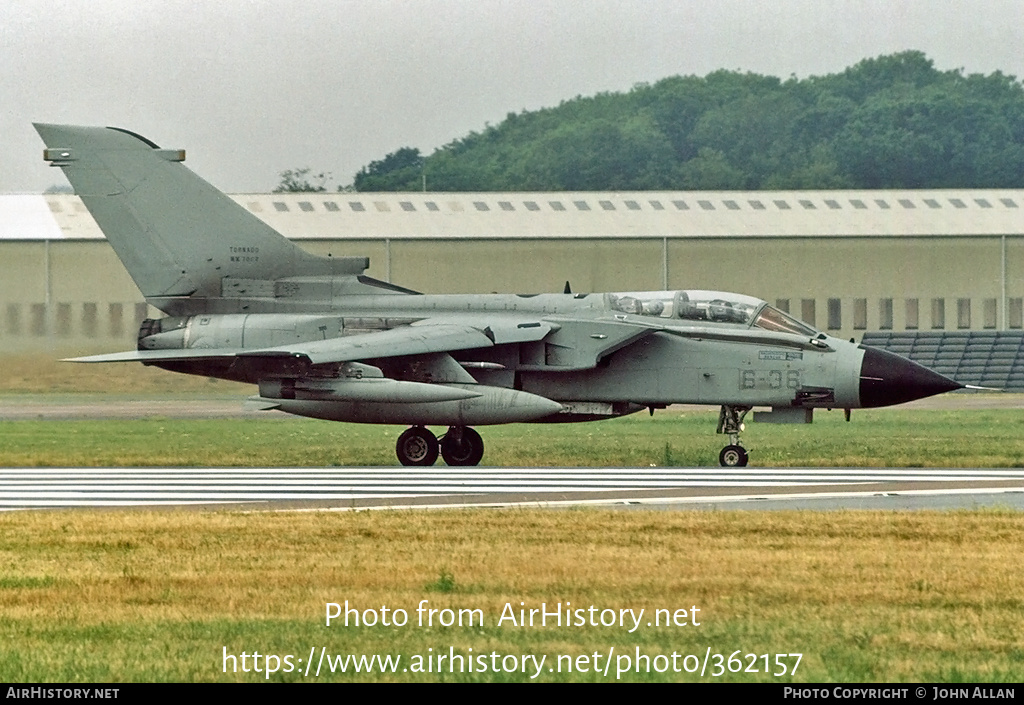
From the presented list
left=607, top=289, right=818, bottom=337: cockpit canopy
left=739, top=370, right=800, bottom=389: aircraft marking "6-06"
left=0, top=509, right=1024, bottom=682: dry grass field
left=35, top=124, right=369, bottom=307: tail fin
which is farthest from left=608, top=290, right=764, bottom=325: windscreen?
left=0, top=509, right=1024, bottom=682: dry grass field

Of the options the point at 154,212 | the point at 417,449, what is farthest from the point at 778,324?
the point at 154,212

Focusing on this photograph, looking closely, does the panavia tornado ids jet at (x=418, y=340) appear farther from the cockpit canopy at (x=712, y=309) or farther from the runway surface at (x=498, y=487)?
the runway surface at (x=498, y=487)

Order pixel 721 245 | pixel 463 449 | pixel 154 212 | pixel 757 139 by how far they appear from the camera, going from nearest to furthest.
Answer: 1. pixel 463 449
2. pixel 154 212
3. pixel 721 245
4. pixel 757 139

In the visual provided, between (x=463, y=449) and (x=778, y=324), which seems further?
Result: (x=463, y=449)

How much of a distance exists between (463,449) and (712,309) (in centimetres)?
360

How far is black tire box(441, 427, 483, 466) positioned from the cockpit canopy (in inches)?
95.8

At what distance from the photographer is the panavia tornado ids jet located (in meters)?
20.6

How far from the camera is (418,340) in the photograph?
2084cm

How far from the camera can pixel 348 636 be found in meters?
8.17

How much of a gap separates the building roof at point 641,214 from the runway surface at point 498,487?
2333cm

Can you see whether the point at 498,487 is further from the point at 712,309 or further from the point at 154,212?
the point at 154,212

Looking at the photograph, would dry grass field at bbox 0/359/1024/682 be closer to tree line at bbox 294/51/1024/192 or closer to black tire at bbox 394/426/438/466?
black tire at bbox 394/426/438/466

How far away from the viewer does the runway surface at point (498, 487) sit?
15727 mm

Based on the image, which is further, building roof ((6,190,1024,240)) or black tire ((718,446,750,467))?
building roof ((6,190,1024,240))
